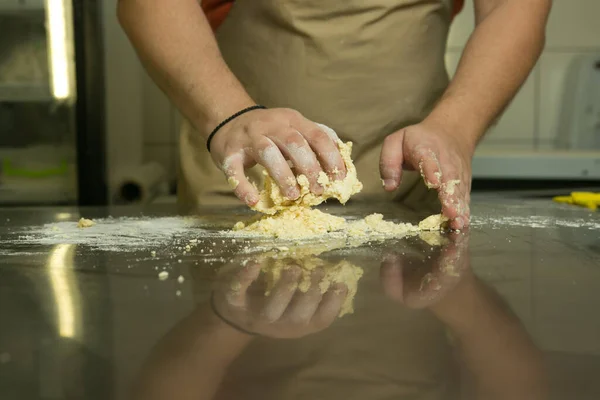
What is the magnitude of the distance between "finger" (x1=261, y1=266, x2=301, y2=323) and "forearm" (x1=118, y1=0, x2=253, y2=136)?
0.39 metres

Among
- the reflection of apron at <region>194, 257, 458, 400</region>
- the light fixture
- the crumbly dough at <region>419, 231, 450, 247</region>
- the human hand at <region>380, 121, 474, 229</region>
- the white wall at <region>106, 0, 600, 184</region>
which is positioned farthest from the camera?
the white wall at <region>106, 0, 600, 184</region>

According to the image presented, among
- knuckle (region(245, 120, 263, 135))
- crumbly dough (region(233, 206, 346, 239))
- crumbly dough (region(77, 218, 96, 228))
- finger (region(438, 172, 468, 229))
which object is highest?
knuckle (region(245, 120, 263, 135))

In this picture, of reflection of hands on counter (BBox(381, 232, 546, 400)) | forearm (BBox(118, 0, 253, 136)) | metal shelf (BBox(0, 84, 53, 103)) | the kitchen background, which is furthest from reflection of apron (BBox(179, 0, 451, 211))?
metal shelf (BBox(0, 84, 53, 103))

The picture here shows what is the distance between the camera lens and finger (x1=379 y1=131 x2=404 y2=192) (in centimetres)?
85

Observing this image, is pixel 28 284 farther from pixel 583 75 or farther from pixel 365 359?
pixel 583 75

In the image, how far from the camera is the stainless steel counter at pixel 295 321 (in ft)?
0.97

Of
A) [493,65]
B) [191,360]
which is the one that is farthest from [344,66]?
[191,360]

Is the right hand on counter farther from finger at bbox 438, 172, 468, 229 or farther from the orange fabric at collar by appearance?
the orange fabric at collar

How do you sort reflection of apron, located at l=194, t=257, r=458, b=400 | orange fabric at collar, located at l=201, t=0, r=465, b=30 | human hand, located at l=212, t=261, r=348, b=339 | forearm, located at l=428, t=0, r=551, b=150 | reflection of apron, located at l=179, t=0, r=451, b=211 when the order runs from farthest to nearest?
1. orange fabric at collar, located at l=201, t=0, r=465, b=30
2. reflection of apron, located at l=179, t=0, r=451, b=211
3. forearm, located at l=428, t=0, r=551, b=150
4. human hand, located at l=212, t=261, r=348, b=339
5. reflection of apron, located at l=194, t=257, r=458, b=400

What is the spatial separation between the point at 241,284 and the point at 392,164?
0.39 m

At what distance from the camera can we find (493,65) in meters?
1.02

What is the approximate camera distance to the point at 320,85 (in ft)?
3.74

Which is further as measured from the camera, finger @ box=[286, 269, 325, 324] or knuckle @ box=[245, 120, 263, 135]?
knuckle @ box=[245, 120, 263, 135]

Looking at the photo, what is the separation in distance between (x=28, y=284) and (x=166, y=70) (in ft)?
1.74
